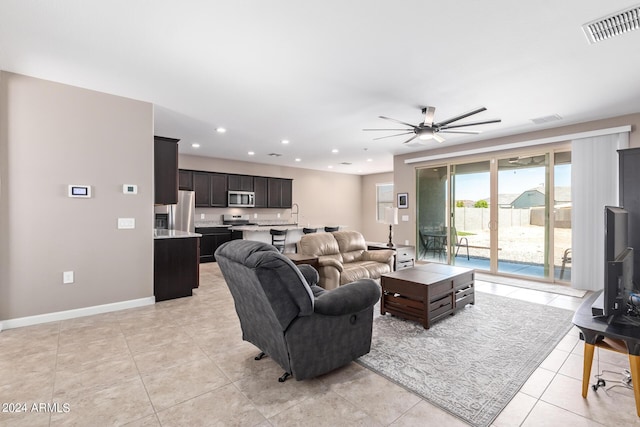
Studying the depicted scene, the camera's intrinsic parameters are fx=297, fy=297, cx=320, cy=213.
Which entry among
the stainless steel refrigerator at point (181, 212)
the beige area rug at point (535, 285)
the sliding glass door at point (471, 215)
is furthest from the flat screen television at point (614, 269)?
the stainless steel refrigerator at point (181, 212)

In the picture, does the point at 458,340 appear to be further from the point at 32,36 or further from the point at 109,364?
the point at 32,36

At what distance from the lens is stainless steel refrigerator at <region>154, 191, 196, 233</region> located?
6777 millimetres

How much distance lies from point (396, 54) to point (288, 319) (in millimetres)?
2561

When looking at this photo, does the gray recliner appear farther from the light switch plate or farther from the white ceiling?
the light switch plate

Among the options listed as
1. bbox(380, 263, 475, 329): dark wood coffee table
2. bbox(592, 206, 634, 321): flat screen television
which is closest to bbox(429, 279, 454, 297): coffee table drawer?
bbox(380, 263, 475, 329): dark wood coffee table

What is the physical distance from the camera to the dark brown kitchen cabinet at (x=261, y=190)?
8.65 metres

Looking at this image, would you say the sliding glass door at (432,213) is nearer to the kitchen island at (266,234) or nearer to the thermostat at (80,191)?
the kitchen island at (266,234)

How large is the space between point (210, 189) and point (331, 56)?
5.85m

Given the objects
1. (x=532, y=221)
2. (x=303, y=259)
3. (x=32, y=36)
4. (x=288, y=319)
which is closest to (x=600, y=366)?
(x=288, y=319)

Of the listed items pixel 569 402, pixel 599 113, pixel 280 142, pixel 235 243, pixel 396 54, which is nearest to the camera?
pixel 569 402

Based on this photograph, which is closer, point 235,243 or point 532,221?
point 235,243

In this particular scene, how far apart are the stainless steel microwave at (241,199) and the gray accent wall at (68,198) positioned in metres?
4.02

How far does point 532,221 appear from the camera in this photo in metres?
5.60

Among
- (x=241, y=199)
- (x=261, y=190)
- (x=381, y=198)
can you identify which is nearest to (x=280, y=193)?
(x=261, y=190)
